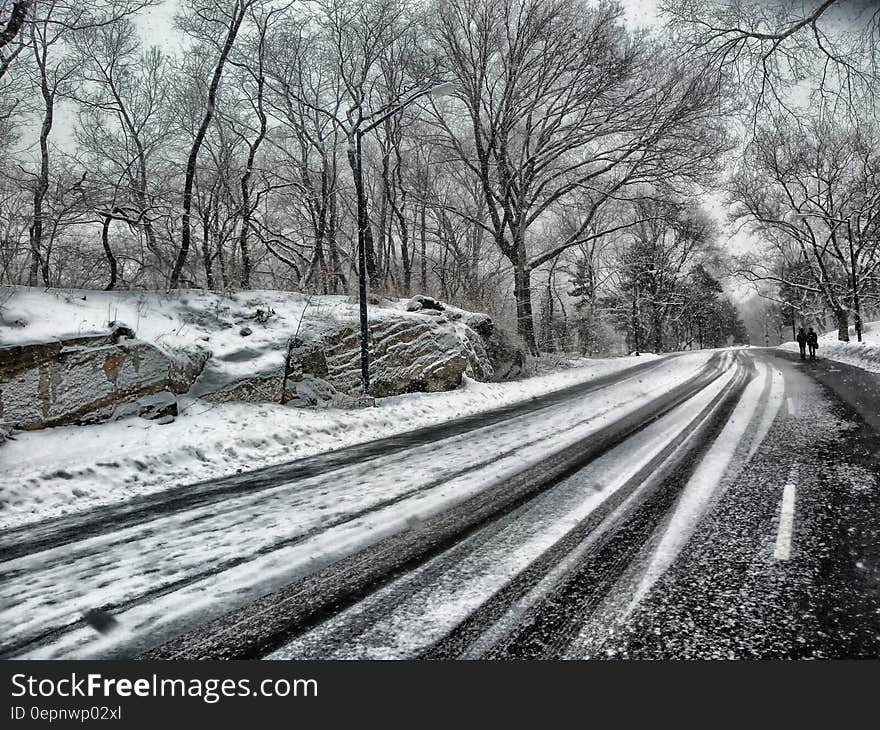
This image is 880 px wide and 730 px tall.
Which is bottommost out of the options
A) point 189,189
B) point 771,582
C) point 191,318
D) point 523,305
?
point 771,582

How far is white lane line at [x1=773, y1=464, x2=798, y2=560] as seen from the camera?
325cm

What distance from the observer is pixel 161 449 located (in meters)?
7.33

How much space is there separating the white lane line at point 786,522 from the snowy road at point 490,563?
0.02 meters

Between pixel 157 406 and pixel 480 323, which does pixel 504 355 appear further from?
pixel 157 406

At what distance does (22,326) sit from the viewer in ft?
25.0

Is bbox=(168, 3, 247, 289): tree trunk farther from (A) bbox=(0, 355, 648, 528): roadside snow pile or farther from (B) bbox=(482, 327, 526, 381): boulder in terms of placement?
(B) bbox=(482, 327, 526, 381): boulder

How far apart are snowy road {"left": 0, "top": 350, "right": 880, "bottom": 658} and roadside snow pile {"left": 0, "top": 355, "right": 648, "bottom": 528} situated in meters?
1.10

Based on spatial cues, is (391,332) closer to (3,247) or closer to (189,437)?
(189,437)

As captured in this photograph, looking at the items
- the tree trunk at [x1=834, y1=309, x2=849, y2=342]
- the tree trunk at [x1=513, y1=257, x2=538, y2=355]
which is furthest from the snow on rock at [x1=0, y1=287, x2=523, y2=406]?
the tree trunk at [x1=834, y1=309, x2=849, y2=342]

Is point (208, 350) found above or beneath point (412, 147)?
beneath

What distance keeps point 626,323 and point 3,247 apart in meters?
58.0

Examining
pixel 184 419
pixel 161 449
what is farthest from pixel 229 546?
pixel 184 419


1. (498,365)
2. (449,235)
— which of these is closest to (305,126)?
Result: (449,235)

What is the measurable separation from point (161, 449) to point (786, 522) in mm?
7502
